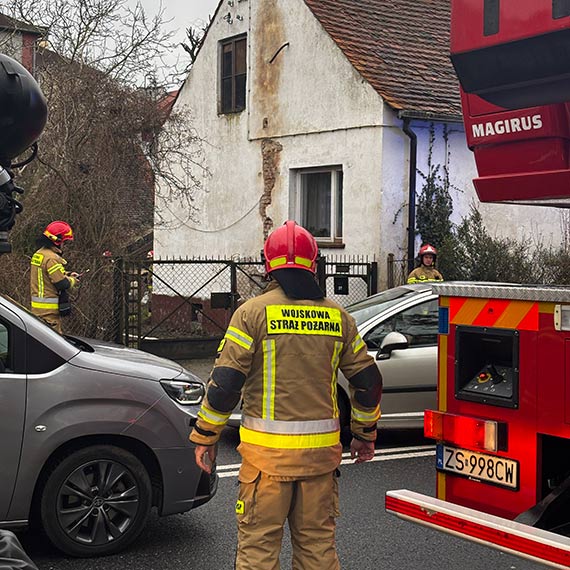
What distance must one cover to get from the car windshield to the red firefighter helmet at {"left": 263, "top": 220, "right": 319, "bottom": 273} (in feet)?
15.5

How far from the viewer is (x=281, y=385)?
4.26 m

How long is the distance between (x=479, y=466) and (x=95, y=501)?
2356mm

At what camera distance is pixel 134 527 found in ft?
18.4

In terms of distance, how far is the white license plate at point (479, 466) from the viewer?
4.31 meters

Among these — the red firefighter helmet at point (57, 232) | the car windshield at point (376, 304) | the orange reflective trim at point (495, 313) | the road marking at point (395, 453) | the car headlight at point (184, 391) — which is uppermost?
the red firefighter helmet at point (57, 232)

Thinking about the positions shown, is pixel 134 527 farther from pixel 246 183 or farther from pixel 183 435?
pixel 246 183

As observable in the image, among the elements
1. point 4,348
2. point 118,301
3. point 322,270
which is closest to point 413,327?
point 4,348

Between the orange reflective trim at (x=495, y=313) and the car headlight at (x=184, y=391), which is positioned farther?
the car headlight at (x=184, y=391)

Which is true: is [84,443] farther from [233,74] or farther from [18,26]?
[233,74]

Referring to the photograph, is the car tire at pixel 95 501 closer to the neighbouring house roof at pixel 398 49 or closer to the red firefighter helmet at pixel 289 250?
the red firefighter helmet at pixel 289 250

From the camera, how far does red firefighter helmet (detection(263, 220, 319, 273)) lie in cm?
434

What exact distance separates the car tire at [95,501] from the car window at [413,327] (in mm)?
3683

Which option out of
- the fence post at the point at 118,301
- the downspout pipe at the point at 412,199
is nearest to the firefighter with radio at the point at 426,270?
the downspout pipe at the point at 412,199

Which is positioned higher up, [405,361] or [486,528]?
[405,361]
